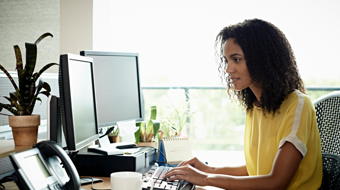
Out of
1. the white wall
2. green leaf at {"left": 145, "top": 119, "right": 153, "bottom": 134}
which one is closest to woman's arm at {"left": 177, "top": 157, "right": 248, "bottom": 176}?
green leaf at {"left": 145, "top": 119, "right": 153, "bottom": 134}

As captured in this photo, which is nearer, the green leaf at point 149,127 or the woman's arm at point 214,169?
the woman's arm at point 214,169

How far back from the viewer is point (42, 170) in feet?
2.38

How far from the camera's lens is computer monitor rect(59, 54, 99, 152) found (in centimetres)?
95

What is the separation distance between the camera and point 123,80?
4.98 feet

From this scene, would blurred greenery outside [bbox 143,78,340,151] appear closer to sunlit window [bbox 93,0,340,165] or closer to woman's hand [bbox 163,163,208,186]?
sunlit window [bbox 93,0,340,165]

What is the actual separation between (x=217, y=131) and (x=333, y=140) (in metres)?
1.92

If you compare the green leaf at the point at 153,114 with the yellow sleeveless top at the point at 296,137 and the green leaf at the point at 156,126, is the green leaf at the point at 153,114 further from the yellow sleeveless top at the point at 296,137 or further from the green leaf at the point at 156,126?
the yellow sleeveless top at the point at 296,137

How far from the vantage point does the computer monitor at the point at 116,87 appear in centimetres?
138

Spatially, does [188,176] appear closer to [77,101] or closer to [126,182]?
[126,182]

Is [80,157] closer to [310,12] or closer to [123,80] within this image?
[123,80]

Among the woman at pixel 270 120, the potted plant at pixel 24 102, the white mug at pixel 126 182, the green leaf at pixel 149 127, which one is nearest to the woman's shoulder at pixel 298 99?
the woman at pixel 270 120

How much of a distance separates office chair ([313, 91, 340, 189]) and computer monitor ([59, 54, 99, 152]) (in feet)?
2.99

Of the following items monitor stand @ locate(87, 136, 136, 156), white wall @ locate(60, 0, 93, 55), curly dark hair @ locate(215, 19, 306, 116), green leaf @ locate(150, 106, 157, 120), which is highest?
white wall @ locate(60, 0, 93, 55)

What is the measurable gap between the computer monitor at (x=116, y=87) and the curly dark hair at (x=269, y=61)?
2.05ft
